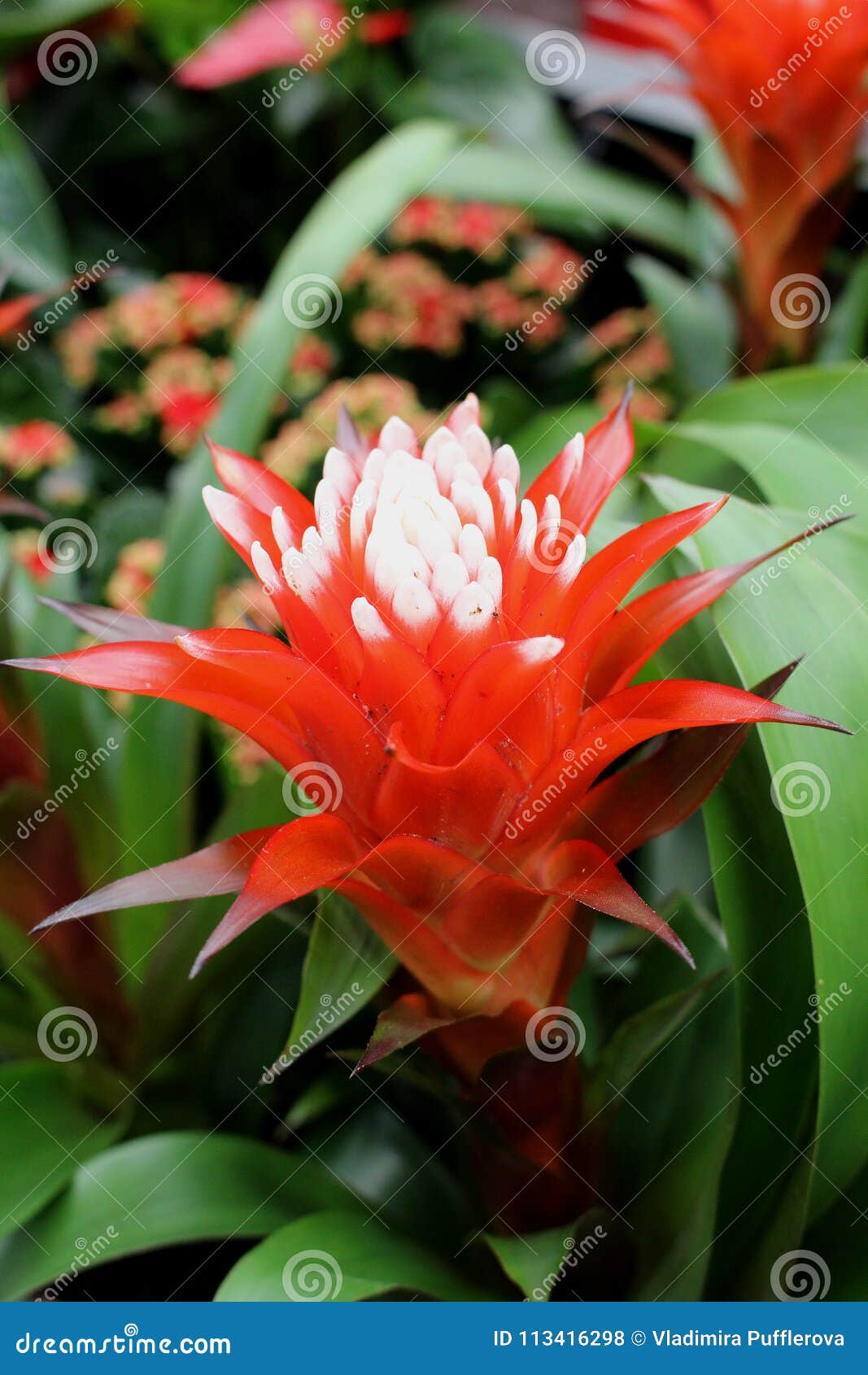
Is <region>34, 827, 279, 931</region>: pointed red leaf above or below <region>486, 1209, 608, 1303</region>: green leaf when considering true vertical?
above

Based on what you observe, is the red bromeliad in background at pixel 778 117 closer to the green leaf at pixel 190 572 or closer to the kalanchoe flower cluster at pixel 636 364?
the kalanchoe flower cluster at pixel 636 364

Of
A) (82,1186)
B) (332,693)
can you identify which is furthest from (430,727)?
(82,1186)
